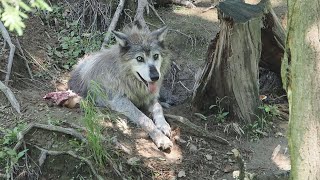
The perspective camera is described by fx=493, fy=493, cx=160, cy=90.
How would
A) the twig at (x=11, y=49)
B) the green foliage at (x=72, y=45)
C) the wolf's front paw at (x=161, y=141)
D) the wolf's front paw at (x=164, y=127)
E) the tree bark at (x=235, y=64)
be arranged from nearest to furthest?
the wolf's front paw at (x=161, y=141)
the tree bark at (x=235, y=64)
the wolf's front paw at (x=164, y=127)
the twig at (x=11, y=49)
the green foliage at (x=72, y=45)

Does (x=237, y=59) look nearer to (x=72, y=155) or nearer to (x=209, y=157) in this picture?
(x=209, y=157)

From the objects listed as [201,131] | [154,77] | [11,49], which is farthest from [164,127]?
[11,49]

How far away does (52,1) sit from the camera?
9.64m

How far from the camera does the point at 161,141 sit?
19.2 ft

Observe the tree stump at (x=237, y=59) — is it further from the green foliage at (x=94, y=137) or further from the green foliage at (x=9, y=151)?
the green foliage at (x=9, y=151)

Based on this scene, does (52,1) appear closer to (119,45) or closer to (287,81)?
(119,45)

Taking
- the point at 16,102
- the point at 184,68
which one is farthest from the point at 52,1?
the point at 16,102

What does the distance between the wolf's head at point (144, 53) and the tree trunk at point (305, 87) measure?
302 centimetres

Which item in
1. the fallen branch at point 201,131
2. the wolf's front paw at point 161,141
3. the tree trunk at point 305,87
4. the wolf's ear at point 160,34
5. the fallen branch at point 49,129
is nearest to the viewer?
the tree trunk at point 305,87

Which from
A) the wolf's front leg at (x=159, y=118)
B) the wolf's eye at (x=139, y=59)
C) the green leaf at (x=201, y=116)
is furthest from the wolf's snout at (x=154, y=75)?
the green leaf at (x=201, y=116)

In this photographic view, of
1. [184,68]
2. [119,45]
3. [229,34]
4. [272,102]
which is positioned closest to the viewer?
[229,34]

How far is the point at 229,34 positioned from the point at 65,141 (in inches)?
92.3

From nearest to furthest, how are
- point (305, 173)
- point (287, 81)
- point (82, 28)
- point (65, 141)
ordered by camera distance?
point (305, 173) → point (287, 81) → point (65, 141) → point (82, 28)

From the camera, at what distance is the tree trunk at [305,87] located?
3207mm
